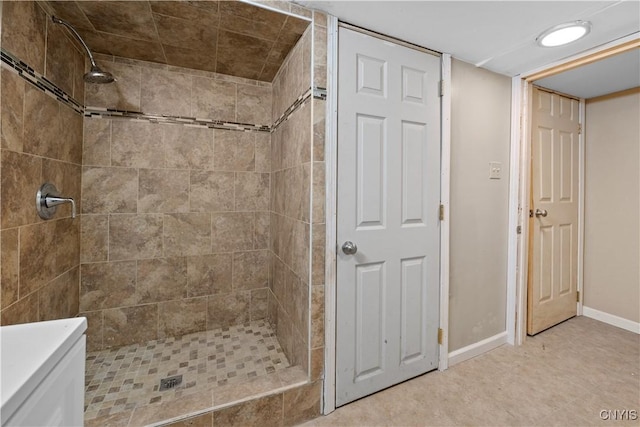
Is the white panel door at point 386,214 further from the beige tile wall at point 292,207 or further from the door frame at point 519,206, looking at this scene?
the door frame at point 519,206

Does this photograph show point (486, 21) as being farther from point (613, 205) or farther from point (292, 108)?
point (613, 205)

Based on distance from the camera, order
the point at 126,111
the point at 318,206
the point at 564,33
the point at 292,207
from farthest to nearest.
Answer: the point at 126,111 → the point at 292,207 → the point at 564,33 → the point at 318,206

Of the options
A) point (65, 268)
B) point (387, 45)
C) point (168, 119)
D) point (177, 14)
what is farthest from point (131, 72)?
point (387, 45)

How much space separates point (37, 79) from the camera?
1.33 metres

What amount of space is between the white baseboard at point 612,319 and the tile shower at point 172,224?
2.85m

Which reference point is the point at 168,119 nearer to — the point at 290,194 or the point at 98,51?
the point at 98,51

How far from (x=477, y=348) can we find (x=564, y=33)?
2.08 meters

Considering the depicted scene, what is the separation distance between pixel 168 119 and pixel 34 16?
80 cm

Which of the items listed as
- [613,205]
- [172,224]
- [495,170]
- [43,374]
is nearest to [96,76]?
[172,224]

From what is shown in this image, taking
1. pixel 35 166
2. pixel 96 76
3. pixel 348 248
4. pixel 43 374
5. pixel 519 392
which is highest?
pixel 96 76

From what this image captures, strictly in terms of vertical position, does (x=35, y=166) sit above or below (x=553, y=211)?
above

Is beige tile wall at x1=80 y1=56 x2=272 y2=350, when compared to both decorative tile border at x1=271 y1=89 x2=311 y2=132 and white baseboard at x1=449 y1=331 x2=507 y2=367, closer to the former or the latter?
decorative tile border at x1=271 y1=89 x2=311 y2=132

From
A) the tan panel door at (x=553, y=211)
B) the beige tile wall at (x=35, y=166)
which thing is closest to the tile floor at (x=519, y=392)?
the tan panel door at (x=553, y=211)

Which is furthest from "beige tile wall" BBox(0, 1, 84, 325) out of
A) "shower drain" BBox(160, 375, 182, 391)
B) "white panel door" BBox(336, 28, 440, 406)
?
"white panel door" BBox(336, 28, 440, 406)
